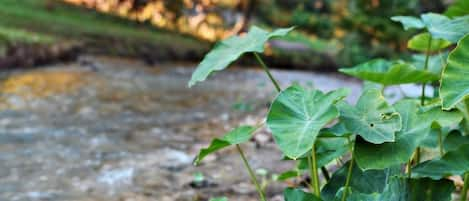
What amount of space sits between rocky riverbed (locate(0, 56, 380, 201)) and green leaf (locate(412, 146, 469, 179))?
3.32ft

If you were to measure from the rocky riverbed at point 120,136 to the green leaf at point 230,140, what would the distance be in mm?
876

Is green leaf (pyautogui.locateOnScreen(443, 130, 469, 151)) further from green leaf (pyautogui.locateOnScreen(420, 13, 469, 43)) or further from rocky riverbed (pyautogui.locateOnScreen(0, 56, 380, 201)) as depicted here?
rocky riverbed (pyautogui.locateOnScreen(0, 56, 380, 201))

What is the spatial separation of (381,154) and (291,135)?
224 mm

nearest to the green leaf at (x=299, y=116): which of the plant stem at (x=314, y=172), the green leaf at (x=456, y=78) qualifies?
the plant stem at (x=314, y=172)

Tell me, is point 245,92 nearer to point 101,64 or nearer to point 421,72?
point 101,64

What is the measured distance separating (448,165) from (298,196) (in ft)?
1.21

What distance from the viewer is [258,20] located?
570 inches

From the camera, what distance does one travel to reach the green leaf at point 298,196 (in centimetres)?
126

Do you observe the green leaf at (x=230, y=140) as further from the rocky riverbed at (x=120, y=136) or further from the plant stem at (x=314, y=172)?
the rocky riverbed at (x=120, y=136)

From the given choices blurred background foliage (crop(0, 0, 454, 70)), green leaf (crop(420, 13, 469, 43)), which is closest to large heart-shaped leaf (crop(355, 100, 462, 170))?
green leaf (crop(420, 13, 469, 43))

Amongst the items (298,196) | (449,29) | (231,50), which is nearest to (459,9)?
(449,29)

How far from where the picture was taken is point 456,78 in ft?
3.78

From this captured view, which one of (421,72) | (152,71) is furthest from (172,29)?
(421,72)

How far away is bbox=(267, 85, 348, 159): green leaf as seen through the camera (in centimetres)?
115
